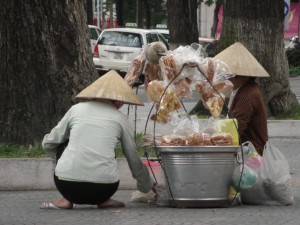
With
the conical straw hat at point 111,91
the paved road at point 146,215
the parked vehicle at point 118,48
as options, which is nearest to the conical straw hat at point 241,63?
the conical straw hat at point 111,91

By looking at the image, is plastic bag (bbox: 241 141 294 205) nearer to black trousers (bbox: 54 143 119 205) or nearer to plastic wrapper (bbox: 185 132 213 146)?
plastic wrapper (bbox: 185 132 213 146)

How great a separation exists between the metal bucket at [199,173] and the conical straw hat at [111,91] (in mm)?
501

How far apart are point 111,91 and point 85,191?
0.86 meters

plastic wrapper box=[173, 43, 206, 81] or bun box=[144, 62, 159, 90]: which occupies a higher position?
plastic wrapper box=[173, 43, 206, 81]

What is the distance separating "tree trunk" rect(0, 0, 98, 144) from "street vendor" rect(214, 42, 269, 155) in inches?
92.4

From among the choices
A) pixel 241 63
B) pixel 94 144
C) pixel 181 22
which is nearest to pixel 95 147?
pixel 94 144

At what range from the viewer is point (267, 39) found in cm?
1463

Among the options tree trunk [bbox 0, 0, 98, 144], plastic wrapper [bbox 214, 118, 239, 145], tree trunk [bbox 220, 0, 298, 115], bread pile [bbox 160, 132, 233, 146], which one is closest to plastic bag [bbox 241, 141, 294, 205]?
plastic wrapper [bbox 214, 118, 239, 145]

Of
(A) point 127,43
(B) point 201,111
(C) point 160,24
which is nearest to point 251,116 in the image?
(B) point 201,111

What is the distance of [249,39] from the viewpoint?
14672mm

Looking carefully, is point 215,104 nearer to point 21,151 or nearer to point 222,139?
point 222,139

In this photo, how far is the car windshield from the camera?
28.4 meters

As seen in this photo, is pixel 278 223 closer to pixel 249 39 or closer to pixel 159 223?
pixel 159 223

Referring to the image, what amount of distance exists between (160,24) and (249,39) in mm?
38389
